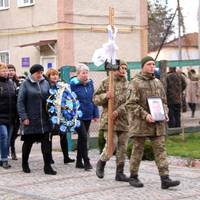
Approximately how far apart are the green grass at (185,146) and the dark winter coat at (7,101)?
135 inches

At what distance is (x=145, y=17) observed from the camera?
2836cm

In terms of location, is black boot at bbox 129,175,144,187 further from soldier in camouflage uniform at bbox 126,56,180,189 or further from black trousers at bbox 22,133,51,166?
black trousers at bbox 22,133,51,166

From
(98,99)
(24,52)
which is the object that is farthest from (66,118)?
(24,52)

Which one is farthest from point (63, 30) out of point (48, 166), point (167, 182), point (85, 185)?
point (167, 182)

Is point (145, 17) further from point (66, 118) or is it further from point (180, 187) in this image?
point (180, 187)

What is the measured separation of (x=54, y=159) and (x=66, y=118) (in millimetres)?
1771

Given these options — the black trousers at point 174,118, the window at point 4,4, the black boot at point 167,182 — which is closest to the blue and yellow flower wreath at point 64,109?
the black boot at point 167,182

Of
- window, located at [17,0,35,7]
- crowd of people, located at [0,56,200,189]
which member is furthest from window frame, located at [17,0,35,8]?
crowd of people, located at [0,56,200,189]

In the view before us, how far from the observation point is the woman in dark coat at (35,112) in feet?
36.7

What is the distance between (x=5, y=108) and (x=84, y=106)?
4.73ft

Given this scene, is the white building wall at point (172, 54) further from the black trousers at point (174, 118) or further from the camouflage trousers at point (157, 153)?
the camouflage trousers at point (157, 153)

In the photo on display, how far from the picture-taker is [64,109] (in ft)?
38.1

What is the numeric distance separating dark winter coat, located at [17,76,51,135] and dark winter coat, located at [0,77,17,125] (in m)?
0.82

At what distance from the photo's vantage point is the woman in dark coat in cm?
1120
